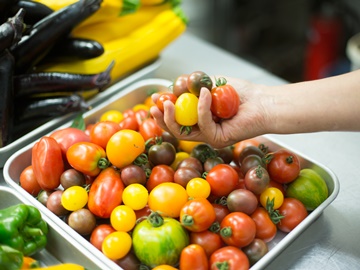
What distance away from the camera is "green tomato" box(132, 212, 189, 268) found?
3.36 feet

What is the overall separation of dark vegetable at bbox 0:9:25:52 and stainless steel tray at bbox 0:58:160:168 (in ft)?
0.82

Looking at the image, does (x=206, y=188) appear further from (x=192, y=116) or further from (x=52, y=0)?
(x=52, y=0)

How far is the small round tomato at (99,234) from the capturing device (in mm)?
1083

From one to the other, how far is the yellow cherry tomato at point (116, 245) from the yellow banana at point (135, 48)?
671mm

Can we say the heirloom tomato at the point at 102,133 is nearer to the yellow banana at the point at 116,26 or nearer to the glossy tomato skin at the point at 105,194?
the glossy tomato skin at the point at 105,194

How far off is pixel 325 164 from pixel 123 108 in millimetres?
626

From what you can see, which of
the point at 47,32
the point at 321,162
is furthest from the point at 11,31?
the point at 321,162

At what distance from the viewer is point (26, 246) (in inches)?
42.2

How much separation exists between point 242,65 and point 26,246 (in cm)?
109

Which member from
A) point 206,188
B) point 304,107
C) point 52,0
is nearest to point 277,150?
point 304,107

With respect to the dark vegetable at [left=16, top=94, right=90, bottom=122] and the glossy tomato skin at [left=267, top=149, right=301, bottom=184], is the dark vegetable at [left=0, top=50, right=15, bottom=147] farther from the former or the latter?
the glossy tomato skin at [left=267, top=149, right=301, bottom=184]

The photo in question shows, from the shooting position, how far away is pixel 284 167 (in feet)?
3.90

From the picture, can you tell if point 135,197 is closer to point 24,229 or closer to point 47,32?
point 24,229

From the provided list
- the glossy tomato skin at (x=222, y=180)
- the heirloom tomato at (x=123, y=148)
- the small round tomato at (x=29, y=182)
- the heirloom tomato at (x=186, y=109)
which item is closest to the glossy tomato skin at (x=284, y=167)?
the glossy tomato skin at (x=222, y=180)
